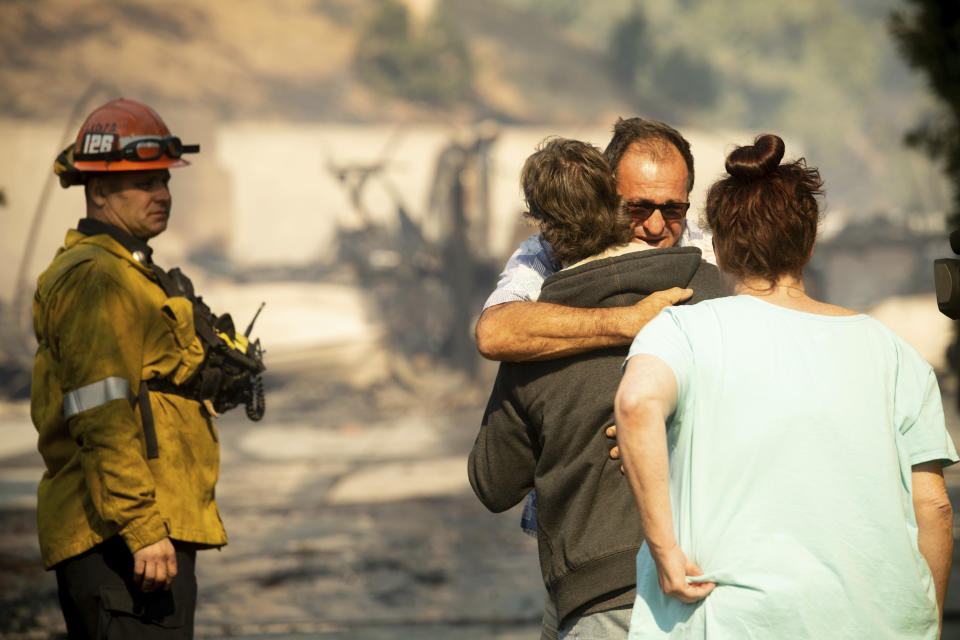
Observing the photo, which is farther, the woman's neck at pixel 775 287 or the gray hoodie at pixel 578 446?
the gray hoodie at pixel 578 446

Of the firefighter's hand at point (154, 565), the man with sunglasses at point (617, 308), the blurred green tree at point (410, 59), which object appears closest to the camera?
the man with sunglasses at point (617, 308)

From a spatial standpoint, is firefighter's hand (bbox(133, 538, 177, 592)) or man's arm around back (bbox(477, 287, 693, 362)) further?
firefighter's hand (bbox(133, 538, 177, 592))

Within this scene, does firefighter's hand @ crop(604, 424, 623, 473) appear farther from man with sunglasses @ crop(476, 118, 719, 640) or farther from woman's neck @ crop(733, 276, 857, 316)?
woman's neck @ crop(733, 276, 857, 316)

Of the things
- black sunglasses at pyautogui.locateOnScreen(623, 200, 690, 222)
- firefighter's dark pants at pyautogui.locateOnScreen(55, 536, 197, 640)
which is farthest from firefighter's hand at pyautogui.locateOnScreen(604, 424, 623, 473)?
firefighter's dark pants at pyautogui.locateOnScreen(55, 536, 197, 640)

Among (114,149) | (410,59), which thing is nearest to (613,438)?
(114,149)

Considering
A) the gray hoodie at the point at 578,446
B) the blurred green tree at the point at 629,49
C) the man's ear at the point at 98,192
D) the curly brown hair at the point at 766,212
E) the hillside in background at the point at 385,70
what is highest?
the blurred green tree at the point at 629,49

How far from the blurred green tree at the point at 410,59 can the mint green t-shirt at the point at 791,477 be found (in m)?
21.5

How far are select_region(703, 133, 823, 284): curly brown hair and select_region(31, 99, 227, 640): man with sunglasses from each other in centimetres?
159

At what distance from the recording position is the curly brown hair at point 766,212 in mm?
1800

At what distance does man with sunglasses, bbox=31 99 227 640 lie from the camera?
250cm

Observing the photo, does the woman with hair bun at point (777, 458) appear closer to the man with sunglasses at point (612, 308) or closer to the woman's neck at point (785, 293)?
the woman's neck at point (785, 293)

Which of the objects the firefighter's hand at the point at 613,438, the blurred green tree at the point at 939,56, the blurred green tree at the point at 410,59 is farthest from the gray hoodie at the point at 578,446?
the blurred green tree at the point at 410,59

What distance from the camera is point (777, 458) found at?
1698mm

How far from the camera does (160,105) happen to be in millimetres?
19969
